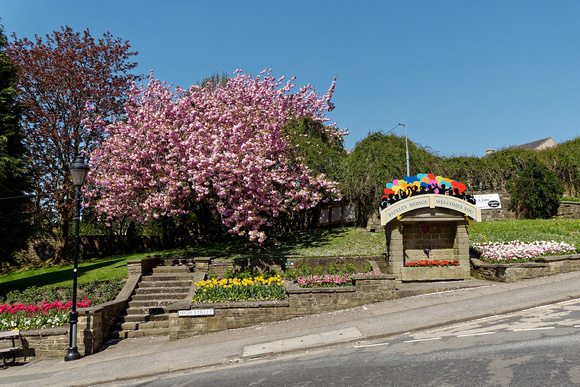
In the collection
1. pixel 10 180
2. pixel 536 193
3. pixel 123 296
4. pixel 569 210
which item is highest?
pixel 10 180

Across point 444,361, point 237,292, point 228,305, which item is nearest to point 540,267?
point 444,361

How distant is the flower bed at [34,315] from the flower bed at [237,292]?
400 centimetres

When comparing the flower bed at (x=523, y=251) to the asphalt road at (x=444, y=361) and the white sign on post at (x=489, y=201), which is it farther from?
the white sign on post at (x=489, y=201)

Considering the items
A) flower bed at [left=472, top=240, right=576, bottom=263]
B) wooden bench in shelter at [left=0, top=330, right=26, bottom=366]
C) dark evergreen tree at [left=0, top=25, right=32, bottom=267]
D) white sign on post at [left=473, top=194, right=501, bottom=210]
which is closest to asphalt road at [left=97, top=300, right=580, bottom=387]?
flower bed at [left=472, top=240, right=576, bottom=263]

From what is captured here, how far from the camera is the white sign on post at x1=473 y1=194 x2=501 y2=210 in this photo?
26.0 meters

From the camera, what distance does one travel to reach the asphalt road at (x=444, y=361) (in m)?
6.55

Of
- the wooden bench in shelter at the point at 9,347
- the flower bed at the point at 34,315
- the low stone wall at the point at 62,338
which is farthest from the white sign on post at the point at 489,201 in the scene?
the wooden bench in shelter at the point at 9,347

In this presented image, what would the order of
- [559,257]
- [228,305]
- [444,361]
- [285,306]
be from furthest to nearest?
[559,257], [285,306], [228,305], [444,361]

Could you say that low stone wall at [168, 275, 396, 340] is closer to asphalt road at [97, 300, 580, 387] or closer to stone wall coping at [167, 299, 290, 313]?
stone wall coping at [167, 299, 290, 313]

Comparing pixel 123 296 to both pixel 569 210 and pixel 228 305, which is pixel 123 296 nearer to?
pixel 228 305

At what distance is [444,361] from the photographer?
24.3 ft

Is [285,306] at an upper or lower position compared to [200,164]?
lower

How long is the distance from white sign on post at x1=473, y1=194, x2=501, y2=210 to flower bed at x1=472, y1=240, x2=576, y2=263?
1052cm

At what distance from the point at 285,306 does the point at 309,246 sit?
25.0 ft
